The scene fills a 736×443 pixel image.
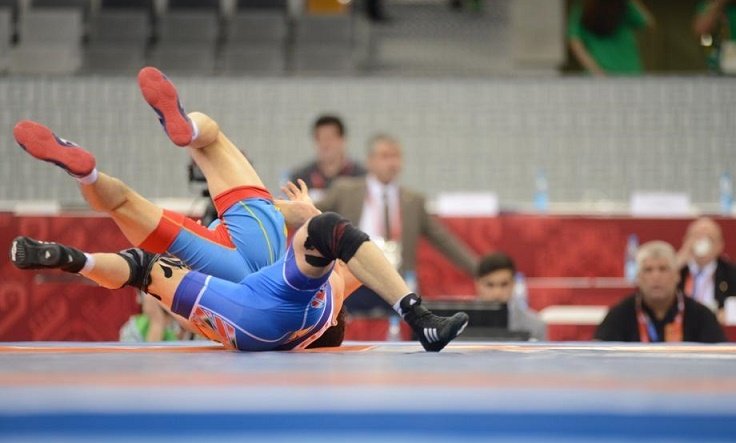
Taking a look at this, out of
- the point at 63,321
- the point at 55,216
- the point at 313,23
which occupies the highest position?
the point at 313,23

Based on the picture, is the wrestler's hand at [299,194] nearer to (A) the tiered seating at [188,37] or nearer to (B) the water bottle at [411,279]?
(B) the water bottle at [411,279]

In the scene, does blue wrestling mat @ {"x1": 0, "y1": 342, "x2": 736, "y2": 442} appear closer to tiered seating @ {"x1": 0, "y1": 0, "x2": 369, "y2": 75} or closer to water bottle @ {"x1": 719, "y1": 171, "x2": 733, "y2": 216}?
water bottle @ {"x1": 719, "y1": 171, "x2": 733, "y2": 216}

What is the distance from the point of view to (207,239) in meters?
3.37

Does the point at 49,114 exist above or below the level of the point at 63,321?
above

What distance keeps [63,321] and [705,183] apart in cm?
416

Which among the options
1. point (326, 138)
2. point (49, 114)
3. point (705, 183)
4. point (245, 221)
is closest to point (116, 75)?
point (49, 114)

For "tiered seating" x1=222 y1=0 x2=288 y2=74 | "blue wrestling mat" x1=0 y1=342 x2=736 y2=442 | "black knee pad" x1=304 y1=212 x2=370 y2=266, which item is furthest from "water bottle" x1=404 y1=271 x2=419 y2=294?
"tiered seating" x1=222 y1=0 x2=288 y2=74

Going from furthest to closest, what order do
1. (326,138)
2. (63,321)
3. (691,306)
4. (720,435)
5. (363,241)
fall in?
1. (326,138)
2. (63,321)
3. (691,306)
4. (363,241)
5. (720,435)

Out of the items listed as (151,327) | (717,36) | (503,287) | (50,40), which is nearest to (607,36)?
(717,36)

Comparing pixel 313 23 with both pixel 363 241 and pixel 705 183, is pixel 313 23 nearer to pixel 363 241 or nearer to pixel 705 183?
pixel 705 183

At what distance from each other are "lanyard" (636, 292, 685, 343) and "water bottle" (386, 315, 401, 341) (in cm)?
102

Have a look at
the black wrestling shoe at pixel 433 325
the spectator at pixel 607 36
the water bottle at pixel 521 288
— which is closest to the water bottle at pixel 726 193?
the water bottle at pixel 521 288

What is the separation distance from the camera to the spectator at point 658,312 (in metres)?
4.48

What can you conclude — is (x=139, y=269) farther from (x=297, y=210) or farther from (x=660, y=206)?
(x=660, y=206)
